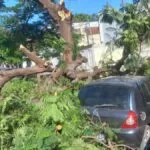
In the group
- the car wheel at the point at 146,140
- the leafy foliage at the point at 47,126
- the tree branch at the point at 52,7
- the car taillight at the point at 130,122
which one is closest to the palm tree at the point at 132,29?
the tree branch at the point at 52,7

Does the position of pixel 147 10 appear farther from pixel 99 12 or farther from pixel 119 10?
pixel 99 12

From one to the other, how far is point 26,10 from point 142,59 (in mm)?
13908

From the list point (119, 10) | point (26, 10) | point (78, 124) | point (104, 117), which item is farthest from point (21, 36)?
point (78, 124)

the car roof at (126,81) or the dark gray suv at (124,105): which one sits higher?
the car roof at (126,81)

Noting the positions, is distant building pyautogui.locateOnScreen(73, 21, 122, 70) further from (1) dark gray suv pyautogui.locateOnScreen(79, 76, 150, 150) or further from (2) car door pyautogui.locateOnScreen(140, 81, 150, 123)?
(1) dark gray suv pyautogui.locateOnScreen(79, 76, 150, 150)

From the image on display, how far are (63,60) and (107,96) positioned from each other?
4061mm

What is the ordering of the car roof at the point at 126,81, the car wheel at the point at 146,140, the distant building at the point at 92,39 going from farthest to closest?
1. the distant building at the point at 92,39
2. the car roof at the point at 126,81
3. the car wheel at the point at 146,140

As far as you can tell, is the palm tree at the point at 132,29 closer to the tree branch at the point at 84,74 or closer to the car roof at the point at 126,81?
the tree branch at the point at 84,74

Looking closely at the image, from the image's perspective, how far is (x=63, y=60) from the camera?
12.0 metres

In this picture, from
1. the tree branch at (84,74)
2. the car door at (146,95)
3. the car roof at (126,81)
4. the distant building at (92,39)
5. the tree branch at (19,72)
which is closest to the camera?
the car door at (146,95)

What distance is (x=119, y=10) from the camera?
54.6ft

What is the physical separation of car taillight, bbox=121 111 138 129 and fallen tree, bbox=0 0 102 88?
179 centimetres

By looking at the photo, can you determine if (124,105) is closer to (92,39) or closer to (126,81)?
(126,81)

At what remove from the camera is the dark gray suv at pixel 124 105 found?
764cm
